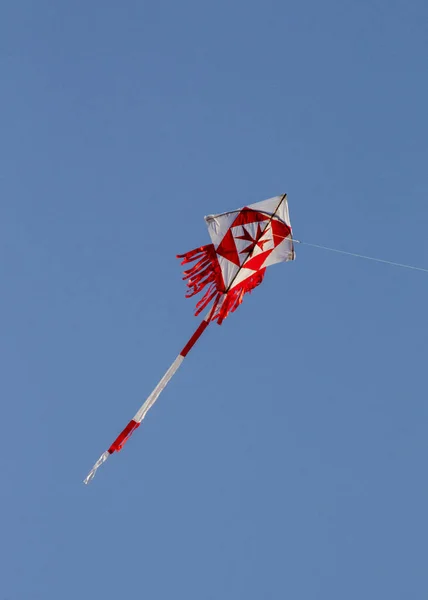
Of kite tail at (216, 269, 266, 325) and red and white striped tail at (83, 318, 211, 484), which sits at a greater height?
kite tail at (216, 269, 266, 325)

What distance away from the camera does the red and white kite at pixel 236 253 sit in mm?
43625

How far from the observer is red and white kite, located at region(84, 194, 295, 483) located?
143 ft

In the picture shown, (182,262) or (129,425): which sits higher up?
(182,262)

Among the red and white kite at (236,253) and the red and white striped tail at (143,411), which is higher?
the red and white kite at (236,253)

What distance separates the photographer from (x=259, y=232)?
43.9 metres

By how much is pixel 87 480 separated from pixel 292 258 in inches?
426

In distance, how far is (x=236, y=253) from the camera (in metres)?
43.9

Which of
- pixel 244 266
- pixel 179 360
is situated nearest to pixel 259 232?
pixel 244 266

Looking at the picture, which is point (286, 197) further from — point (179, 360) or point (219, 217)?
point (179, 360)

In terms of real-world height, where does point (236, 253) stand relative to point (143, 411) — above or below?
above

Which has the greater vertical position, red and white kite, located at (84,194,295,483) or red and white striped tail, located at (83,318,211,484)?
red and white kite, located at (84,194,295,483)

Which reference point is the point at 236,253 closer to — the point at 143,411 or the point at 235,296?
the point at 235,296

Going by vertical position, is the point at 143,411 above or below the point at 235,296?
below

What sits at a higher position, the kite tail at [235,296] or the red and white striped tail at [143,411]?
the kite tail at [235,296]
